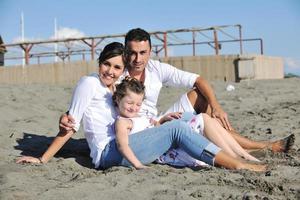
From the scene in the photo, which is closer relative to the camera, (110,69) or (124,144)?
(124,144)

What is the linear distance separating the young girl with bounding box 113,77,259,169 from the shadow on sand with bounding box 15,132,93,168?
2.01 feet

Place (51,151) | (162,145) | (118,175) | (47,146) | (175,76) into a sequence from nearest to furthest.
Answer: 1. (118,175)
2. (162,145)
3. (51,151)
4. (175,76)
5. (47,146)

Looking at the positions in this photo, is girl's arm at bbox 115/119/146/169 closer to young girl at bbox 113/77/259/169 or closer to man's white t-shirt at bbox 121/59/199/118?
young girl at bbox 113/77/259/169

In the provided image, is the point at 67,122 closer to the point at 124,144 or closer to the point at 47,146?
the point at 124,144

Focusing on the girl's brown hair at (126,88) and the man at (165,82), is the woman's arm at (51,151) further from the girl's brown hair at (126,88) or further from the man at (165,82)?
the man at (165,82)

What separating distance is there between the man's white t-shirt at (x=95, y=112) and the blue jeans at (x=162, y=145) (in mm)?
83

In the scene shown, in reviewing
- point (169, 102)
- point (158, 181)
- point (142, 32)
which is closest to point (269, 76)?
point (169, 102)

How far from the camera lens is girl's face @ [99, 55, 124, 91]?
3.74 m

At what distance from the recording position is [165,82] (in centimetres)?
437

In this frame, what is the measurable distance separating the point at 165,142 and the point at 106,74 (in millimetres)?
718

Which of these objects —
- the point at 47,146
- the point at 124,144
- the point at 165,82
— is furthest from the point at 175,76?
the point at 47,146

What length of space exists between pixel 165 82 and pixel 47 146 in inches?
55.5

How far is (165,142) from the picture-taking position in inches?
140

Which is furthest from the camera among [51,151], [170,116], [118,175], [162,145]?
[170,116]
